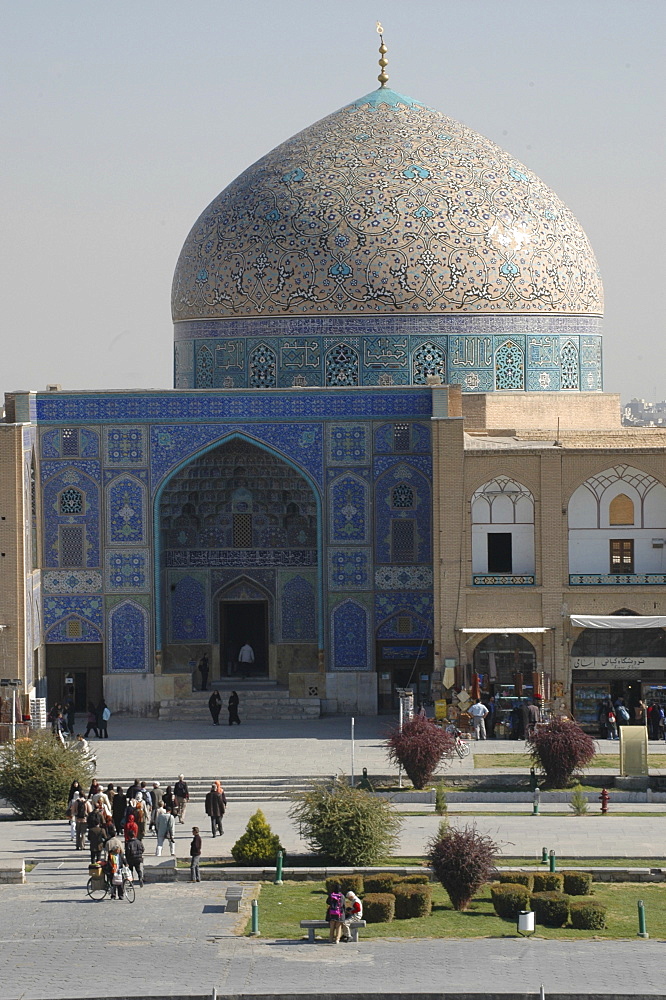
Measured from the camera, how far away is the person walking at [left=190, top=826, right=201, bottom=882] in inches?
806

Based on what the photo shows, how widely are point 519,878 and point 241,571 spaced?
1280 cm

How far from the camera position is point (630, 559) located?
2917cm

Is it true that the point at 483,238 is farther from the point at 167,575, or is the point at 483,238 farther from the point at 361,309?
the point at 167,575

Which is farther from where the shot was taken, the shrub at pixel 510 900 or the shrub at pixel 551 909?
the shrub at pixel 510 900

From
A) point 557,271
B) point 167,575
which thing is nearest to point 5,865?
point 167,575

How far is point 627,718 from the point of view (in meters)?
28.1

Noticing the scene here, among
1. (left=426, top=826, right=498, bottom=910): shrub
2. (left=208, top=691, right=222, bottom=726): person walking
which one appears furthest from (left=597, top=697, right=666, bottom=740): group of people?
(left=426, top=826, right=498, bottom=910): shrub

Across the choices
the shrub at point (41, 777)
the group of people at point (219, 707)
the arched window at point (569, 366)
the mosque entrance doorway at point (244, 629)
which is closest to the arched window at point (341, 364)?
the arched window at point (569, 366)

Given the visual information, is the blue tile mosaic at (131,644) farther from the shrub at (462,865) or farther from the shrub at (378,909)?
the shrub at (378,909)

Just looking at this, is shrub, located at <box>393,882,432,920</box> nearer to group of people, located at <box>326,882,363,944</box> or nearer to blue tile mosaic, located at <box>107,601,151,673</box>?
group of people, located at <box>326,882,363,944</box>

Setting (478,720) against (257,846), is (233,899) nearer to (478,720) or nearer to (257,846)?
(257,846)

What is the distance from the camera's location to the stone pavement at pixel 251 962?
16.5 metres

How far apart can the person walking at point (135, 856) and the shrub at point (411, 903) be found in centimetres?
279

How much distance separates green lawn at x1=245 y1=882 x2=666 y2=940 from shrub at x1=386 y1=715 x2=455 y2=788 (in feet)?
14.0
